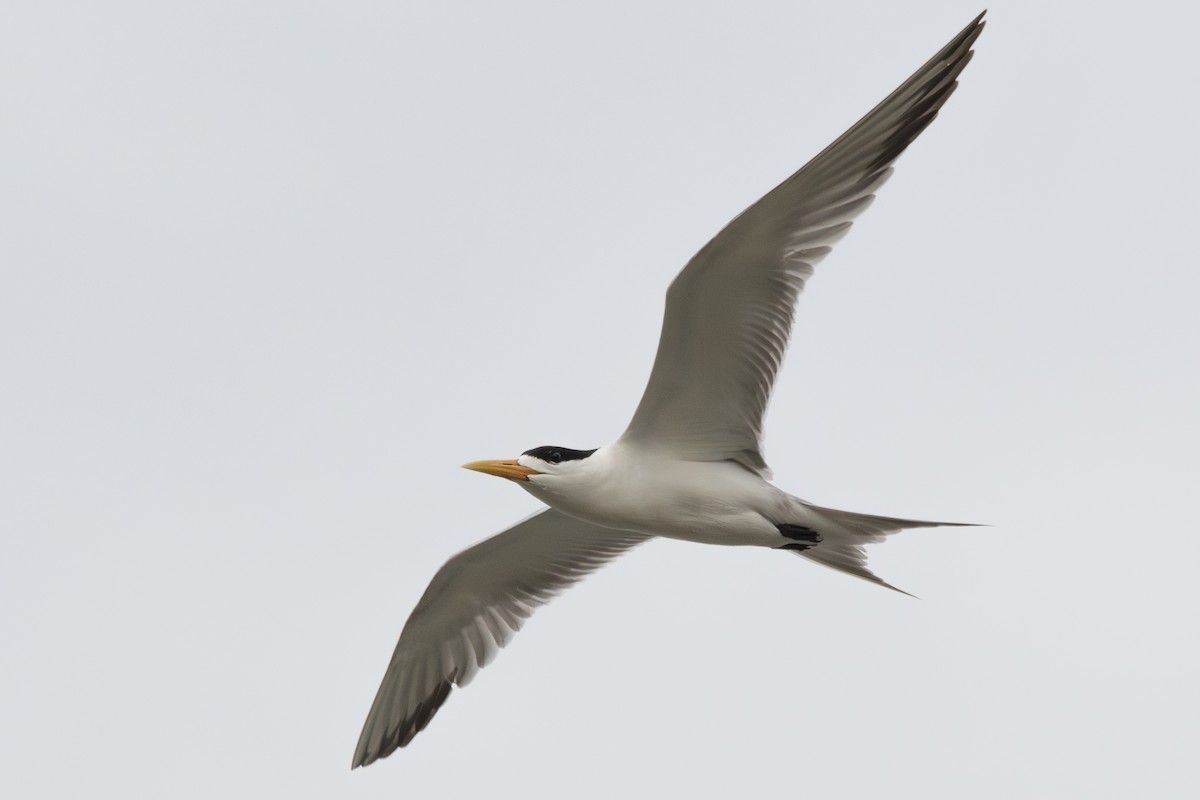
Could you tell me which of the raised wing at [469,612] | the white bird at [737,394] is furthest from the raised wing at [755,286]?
the raised wing at [469,612]

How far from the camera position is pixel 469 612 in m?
11.1

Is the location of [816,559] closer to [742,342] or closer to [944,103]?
[742,342]

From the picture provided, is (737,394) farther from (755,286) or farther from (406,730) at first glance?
(406,730)

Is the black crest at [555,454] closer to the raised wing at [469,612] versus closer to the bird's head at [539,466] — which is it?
the bird's head at [539,466]

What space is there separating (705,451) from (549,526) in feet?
5.32

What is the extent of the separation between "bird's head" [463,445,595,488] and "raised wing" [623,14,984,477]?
497 millimetres

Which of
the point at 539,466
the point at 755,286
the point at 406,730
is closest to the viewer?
the point at 755,286

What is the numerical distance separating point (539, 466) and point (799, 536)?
166 centimetres

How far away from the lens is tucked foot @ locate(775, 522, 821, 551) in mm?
9250

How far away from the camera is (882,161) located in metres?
8.31

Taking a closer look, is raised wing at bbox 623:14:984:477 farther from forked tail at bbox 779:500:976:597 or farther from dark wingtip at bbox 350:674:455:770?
dark wingtip at bbox 350:674:455:770

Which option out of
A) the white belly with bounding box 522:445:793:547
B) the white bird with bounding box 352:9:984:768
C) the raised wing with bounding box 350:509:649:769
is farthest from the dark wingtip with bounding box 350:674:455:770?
the white belly with bounding box 522:445:793:547

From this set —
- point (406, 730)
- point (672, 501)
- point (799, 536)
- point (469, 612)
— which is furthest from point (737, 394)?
point (406, 730)

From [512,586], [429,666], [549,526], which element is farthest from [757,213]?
[429,666]
